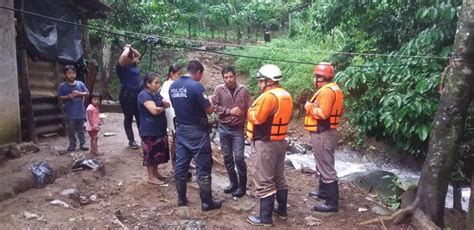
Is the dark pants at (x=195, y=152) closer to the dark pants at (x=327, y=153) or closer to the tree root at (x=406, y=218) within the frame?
the dark pants at (x=327, y=153)

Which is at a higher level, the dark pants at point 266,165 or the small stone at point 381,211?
the dark pants at point 266,165

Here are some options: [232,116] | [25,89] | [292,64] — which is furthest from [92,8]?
[292,64]

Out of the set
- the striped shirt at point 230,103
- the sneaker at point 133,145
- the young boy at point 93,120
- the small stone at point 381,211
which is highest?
the striped shirt at point 230,103

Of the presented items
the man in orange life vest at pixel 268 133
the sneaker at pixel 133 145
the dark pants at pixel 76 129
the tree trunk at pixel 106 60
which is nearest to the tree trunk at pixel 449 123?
the man in orange life vest at pixel 268 133

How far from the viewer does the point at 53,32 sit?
28.3 feet

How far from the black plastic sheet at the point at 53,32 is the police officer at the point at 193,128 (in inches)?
171

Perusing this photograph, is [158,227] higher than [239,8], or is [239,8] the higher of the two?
[239,8]

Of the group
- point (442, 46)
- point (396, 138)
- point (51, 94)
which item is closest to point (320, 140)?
point (396, 138)

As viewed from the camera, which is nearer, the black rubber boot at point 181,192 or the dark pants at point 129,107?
the black rubber boot at point 181,192

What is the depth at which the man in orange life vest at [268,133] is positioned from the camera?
4695 millimetres

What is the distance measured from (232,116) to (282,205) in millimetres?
1289

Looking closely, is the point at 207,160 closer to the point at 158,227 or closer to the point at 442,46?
the point at 158,227

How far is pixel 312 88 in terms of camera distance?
534 inches

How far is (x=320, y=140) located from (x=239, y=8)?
21.6 metres
